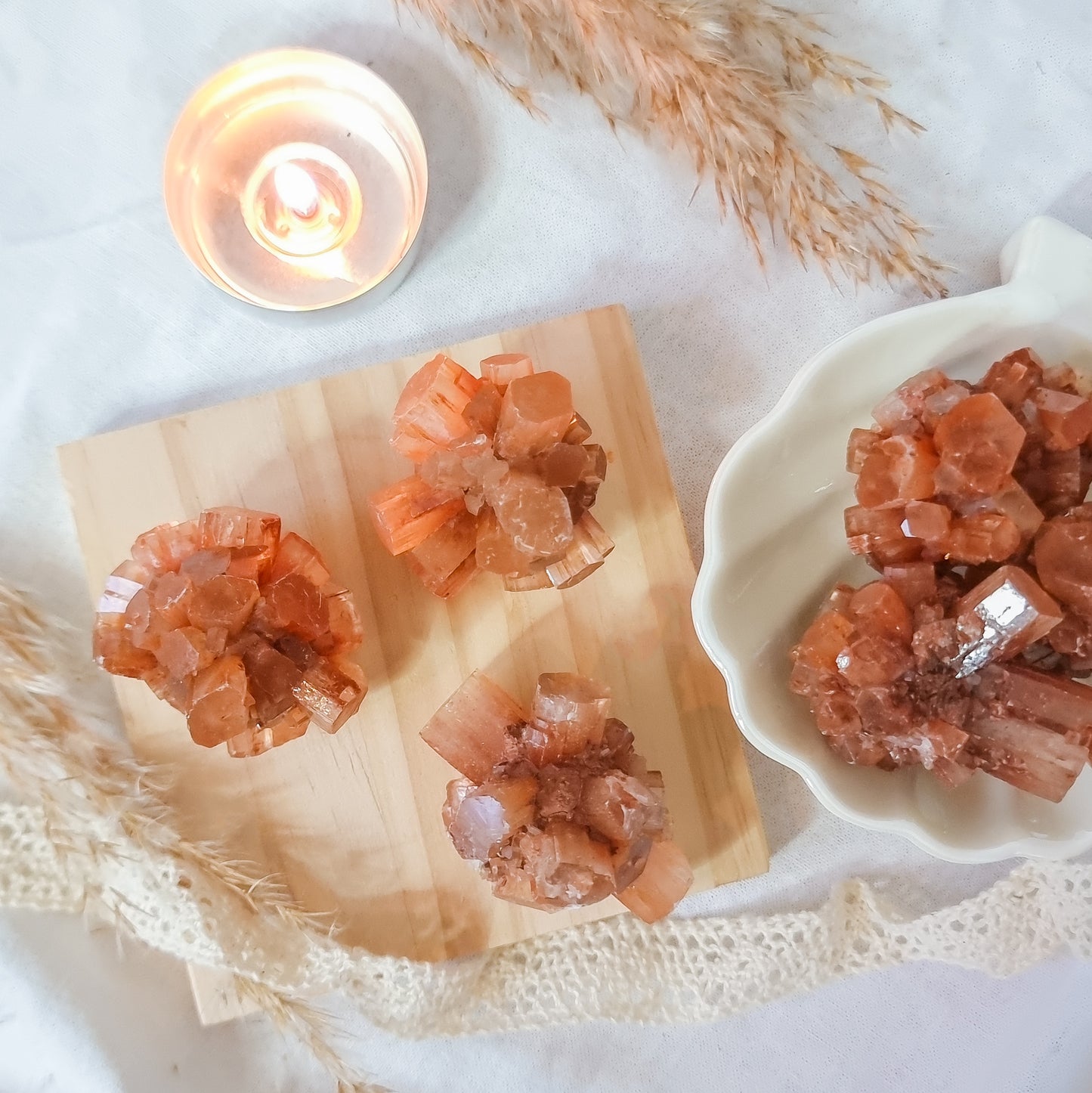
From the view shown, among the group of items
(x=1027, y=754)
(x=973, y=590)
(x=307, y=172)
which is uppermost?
(x=307, y=172)

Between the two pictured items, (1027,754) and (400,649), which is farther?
(400,649)

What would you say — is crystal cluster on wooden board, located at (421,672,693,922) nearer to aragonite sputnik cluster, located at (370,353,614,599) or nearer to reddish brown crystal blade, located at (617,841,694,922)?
reddish brown crystal blade, located at (617,841,694,922)

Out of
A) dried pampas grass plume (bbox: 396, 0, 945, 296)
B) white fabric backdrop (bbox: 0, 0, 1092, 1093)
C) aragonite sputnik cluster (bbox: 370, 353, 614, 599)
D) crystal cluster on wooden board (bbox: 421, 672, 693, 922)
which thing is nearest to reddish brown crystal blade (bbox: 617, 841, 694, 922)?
crystal cluster on wooden board (bbox: 421, 672, 693, 922)

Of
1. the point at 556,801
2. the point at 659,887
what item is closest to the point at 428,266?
the point at 556,801

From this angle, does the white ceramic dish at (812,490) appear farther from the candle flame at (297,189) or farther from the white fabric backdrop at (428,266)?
the candle flame at (297,189)

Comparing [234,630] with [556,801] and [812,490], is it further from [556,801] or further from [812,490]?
[812,490]

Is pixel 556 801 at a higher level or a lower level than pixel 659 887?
higher
